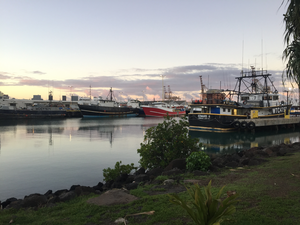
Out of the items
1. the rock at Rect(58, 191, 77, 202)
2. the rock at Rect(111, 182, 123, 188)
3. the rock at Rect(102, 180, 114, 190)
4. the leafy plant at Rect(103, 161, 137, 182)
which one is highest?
the rock at Rect(58, 191, 77, 202)

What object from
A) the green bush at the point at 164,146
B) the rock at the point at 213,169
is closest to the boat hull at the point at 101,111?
the green bush at the point at 164,146

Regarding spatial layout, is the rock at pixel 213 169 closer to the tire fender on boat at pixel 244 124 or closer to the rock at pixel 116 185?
the rock at pixel 116 185

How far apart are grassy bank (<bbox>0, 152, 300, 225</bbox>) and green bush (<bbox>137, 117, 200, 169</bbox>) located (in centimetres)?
373

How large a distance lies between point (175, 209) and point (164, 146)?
6.15 m

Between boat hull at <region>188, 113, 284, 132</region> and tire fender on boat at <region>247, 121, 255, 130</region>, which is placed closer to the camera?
tire fender on boat at <region>247, 121, 255, 130</region>

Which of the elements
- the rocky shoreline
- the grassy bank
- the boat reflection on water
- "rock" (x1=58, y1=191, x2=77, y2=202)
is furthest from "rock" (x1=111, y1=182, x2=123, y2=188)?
the boat reflection on water

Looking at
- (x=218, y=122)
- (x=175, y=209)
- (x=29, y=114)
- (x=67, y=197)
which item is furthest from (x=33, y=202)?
(x=29, y=114)

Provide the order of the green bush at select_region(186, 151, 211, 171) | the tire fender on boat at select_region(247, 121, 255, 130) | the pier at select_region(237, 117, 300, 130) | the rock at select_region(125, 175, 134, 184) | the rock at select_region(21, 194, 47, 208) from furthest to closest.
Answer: the pier at select_region(237, 117, 300, 130), the tire fender on boat at select_region(247, 121, 255, 130), the rock at select_region(125, 175, 134, 184), the green bush at select_region(186, 151, 211, 171), the rock at select_region(21, 194, 47, 208)

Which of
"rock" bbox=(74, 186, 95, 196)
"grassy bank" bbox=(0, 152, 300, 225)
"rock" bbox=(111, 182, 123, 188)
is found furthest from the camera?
"rock" bbox=(111, 182, 123, 188)

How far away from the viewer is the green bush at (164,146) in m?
11.0

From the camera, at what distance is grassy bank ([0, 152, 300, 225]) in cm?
457

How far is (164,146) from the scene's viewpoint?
11242mm

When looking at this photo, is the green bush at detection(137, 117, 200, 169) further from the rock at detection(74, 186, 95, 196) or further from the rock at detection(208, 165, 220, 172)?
the rock at detection(74, 186, 95, 196)

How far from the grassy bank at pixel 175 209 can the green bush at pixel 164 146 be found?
3.73m
